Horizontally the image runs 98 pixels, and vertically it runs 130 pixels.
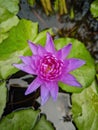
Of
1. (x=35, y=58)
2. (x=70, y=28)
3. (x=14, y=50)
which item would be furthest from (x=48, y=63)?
(x=70, y=28)

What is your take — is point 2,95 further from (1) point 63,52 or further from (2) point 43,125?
(1) point 63,52

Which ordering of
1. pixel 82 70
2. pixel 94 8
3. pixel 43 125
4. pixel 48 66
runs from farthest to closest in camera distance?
pixel 94 8 < pixel 43 125 < pixel 82 70 < pixel 48 66

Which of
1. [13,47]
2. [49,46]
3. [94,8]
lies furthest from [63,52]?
[94,8]

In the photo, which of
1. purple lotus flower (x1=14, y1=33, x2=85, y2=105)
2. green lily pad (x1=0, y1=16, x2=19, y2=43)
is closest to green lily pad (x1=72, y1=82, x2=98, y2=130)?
purple lotus flower (x1=14, y1=33, x2=85, y2=105)

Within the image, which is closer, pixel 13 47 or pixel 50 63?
pixel 50 63

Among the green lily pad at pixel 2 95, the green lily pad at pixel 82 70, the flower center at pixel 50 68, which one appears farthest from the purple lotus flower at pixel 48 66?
the green lily pad at pixel 2 95

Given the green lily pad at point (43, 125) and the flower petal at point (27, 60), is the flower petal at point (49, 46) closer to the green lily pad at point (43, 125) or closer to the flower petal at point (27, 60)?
the flower petal at point (27, 60)
